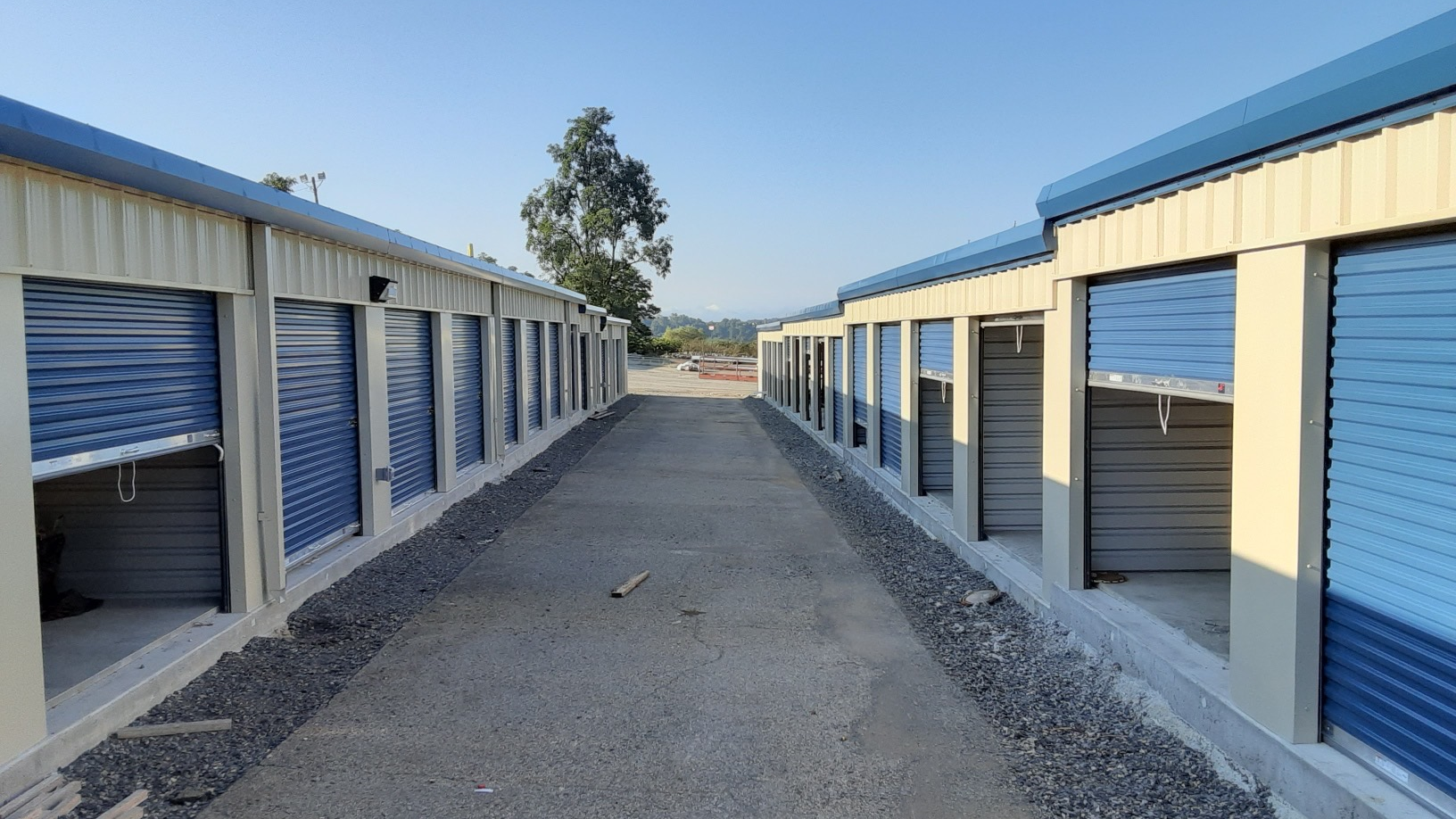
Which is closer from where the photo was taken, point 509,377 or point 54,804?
point 54,804

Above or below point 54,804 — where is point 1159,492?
above

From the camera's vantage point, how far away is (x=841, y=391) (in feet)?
55.1

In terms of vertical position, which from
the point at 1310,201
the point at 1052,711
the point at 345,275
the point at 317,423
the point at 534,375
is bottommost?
the point at 1052,711

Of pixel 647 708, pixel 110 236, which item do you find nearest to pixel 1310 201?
pixel 647 708

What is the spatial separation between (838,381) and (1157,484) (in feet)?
34.6

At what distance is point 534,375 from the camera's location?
59.2 feet

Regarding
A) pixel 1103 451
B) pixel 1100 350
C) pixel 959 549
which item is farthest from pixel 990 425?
pixel 1100 350

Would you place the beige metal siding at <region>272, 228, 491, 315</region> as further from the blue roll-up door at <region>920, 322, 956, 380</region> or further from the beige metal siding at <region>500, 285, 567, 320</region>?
the blue roll-up door at <region>920, 322, 956, 380</region>

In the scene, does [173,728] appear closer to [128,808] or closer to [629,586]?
[128,808]

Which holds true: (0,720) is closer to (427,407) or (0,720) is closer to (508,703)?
(508,703)

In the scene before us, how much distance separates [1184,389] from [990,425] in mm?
3722

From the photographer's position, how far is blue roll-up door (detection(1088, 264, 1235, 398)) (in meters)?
4.76

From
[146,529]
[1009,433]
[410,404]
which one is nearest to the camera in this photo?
[146,529]

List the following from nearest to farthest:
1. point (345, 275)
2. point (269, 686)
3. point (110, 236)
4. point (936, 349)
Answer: point (110, 236), point (269, 686), point (345, 275), point (936, 349)
